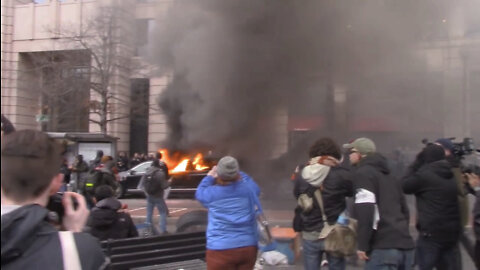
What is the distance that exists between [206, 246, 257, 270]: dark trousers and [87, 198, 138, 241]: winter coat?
0.70 m

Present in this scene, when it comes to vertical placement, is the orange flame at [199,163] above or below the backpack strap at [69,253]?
below

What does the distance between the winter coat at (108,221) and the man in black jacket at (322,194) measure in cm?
132

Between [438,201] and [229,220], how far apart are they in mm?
1558

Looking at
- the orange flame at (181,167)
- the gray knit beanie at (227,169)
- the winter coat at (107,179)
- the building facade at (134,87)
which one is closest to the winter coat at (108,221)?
the gray knit beanie at (227,169)

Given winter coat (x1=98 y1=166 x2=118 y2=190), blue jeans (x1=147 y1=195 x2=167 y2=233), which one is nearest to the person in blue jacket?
winter coat (x1=98 y1=166 x2=118 y2=190)

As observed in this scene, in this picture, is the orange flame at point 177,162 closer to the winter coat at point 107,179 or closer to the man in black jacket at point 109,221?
the winter coat at point 107,179

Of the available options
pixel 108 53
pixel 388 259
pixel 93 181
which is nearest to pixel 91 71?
pixel 108 53

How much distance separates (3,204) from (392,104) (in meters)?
8.82

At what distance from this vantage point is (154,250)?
11.0 ft

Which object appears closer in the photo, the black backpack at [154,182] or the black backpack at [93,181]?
the black backpack at [93,181]

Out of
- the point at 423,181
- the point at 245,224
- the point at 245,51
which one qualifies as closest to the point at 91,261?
the point at 245,224

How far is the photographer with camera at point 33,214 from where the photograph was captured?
3.54 ft

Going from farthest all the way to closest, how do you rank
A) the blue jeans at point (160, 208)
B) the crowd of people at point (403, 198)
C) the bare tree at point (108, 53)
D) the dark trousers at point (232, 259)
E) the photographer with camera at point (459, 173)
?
the bare tree at point (108, 53), the blue jeans at point (160, 208), the photographer with camera at point (459, 173), the crowd of people at point (403, 198), the dark trousers at point (232, 259)

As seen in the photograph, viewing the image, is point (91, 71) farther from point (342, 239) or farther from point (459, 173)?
point (342, 239)
